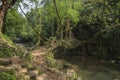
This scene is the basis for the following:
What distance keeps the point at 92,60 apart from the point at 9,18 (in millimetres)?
11403

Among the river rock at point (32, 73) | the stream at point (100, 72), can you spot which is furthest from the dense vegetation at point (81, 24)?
the river rock at point (32, 73)

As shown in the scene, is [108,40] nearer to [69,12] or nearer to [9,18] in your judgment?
[69,12]

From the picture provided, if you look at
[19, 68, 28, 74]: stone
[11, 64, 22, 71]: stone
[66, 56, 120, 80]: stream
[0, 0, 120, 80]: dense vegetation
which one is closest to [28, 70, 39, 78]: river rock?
[19, 68, 28, 74]: stone

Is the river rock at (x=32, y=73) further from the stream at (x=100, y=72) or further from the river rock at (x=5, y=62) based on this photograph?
the stream at (x=100, y=72)

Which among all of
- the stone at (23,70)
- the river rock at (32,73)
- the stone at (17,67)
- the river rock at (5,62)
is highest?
the river rock at (5,62)

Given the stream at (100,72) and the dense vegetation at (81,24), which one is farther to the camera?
the dense vegetation at (81,24)

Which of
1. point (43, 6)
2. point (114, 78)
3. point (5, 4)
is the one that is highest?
point (43, 6)

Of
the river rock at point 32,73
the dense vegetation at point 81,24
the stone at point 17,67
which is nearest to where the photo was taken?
the stone at point 17,67

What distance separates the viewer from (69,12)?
34.4 metres

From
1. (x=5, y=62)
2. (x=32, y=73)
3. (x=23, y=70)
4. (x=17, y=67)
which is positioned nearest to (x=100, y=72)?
(x=32, y=73)

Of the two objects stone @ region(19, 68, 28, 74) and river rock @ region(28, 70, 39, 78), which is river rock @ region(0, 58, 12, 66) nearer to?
stone @ region(19, 68, 28, 74)

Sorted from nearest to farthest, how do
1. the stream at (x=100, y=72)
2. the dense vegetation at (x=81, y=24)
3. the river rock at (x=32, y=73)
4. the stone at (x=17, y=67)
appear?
the stone at (x=17, y=67) < the river rock at (x=32, y=73) < the stream at (x=100, y=72) < the dense vegetation at (x=81, y=24)

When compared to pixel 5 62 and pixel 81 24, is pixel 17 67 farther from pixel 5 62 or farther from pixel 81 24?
pixel 81 24

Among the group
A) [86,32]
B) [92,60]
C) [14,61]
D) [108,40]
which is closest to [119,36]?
[108,40]
